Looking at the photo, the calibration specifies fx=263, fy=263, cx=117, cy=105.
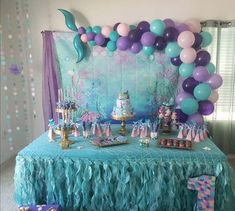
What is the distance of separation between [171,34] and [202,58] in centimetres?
44

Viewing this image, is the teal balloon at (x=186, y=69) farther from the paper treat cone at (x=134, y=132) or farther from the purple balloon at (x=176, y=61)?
the paper treat cone at (x=134, y=132)

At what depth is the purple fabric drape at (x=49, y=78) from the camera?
11.0ft

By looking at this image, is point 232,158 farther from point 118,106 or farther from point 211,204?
point 118,106

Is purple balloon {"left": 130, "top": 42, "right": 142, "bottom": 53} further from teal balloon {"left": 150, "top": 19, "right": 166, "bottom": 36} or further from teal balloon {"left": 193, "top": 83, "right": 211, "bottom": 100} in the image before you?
teal balloon {"left": 193, "top": 83, "right": 211, "bottom": 100}

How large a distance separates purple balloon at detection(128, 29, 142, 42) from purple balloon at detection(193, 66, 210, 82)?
763 millimetres

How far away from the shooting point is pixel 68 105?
2516 millimetres

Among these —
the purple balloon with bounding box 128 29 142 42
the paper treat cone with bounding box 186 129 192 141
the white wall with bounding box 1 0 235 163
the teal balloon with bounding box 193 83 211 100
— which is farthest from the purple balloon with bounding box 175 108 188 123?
the white wall with bounding box 1 0 235 163

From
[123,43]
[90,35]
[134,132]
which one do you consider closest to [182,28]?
[123,43]

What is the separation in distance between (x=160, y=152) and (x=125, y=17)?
193cm

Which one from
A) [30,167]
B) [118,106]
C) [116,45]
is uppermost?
[116,45]

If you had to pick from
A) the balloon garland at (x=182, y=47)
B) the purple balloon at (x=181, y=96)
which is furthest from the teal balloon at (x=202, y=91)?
the purple balloon at (x=181, y=96)

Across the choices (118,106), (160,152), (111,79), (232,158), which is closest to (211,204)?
(160,152)

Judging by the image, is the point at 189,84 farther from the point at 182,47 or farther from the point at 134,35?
the point at 134,35

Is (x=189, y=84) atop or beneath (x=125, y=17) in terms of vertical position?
beneath
